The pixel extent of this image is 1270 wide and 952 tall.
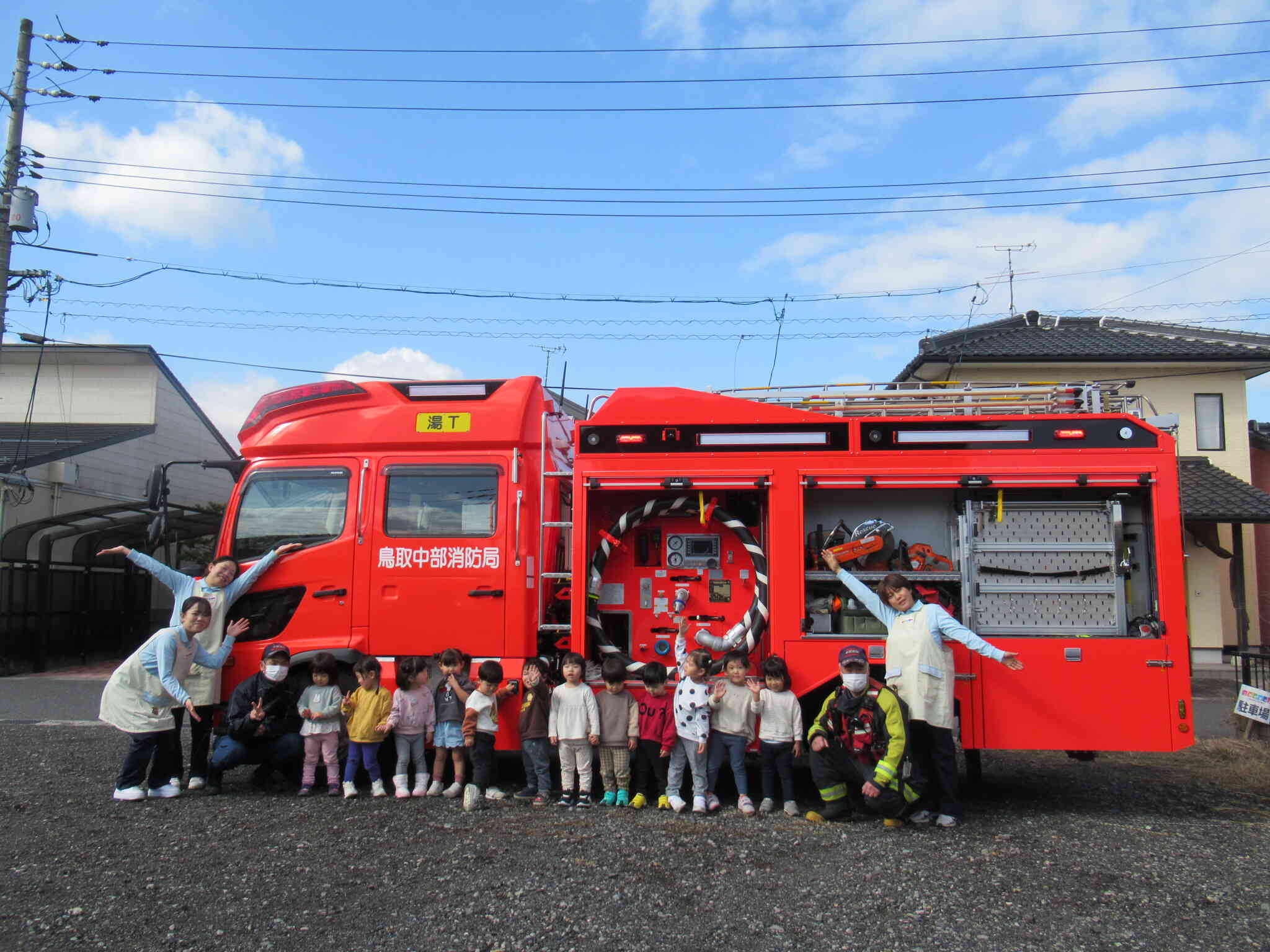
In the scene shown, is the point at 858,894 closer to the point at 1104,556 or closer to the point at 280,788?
the point at 1104,556

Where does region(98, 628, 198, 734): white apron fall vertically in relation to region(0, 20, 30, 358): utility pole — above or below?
below

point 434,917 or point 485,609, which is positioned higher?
point 485,609

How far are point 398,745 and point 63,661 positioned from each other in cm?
1398

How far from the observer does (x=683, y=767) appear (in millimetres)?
6879

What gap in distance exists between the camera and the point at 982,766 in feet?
29.3

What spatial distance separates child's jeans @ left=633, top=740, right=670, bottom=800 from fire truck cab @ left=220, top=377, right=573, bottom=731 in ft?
3.67

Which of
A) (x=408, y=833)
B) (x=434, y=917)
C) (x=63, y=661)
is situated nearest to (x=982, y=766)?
(x=408, y=833)

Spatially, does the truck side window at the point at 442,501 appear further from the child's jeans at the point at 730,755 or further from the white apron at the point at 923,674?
the white apron at the point at 923,674

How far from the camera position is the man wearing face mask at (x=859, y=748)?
6.25 metres

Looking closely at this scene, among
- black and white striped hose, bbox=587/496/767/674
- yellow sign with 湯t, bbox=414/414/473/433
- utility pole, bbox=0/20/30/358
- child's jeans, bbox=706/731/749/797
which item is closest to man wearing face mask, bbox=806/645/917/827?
child's jeans, bbox=706/731/749/797

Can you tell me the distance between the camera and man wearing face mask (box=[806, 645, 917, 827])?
6.25 metres

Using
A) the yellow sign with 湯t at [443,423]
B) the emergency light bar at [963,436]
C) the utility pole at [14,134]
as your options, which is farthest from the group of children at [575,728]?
the utility pole at [14,134]

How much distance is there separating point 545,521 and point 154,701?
3058 mm

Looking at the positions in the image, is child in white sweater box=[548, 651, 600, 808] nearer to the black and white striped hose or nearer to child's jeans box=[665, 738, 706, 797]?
the black and white striped hose
